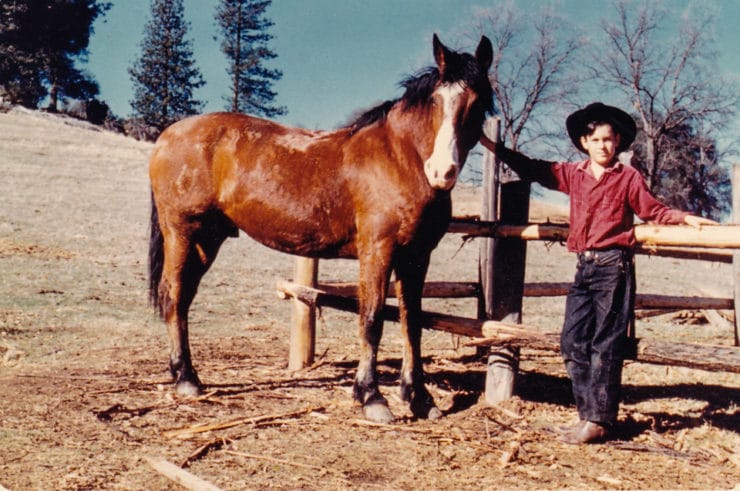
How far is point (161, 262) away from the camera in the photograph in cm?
546

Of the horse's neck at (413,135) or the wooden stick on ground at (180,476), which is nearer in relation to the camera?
the wooden stick on ground at (180,476)

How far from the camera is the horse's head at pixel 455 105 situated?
→ 11.9 feet

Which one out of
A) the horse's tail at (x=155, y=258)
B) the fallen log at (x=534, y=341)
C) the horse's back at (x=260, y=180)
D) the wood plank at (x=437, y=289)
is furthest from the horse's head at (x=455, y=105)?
the horse's tail at (x=155, y=258)

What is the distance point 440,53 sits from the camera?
385 cm

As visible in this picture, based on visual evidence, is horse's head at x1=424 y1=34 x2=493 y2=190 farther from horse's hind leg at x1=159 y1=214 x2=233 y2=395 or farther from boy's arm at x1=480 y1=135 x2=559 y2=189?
horse's hind leg at x1=159 y1=214 x2=233 y2=395

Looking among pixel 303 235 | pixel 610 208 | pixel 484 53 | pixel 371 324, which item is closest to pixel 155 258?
pixel 303 235

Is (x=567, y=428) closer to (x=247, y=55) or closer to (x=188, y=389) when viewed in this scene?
(x=188, y=389)

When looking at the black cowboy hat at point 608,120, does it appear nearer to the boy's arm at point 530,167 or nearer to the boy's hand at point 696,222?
the boy's arm at point 530,167

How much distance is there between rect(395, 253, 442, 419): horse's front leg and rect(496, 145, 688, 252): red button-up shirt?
1061 mm

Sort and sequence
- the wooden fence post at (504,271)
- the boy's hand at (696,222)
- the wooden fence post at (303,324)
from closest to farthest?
1. the boy's hand at (696,222)
2. the wooden fence post at (504,271)
3. the wooden fence post at (303,324)

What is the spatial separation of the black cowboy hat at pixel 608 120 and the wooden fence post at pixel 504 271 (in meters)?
0.74

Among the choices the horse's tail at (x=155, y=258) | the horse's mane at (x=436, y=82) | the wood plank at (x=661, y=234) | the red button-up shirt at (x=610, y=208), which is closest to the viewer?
the wood plank at (x=661, y=234)

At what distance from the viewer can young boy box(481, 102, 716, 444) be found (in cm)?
366

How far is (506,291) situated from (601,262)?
91 cm
